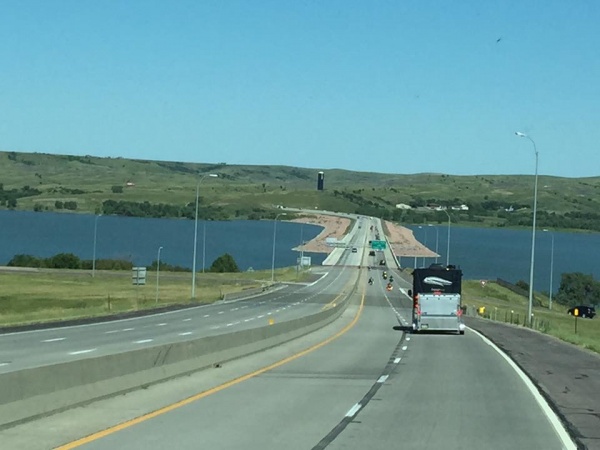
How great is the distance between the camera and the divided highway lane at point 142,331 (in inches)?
1064

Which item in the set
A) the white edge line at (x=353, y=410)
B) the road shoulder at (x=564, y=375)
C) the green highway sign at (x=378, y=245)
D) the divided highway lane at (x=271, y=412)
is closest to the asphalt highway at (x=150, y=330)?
the divided highway lane at (x=271, y=412)

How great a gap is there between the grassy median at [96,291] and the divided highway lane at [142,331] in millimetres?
3308

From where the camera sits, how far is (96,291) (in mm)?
85750

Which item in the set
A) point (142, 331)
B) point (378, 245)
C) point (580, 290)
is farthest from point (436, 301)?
point (378, 245)

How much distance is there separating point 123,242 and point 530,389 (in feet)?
582

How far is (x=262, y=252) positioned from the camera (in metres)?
188

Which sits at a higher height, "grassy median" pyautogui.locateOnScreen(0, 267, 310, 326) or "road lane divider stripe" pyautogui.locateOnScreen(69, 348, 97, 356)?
"road lane divider stripe" pyautogui.locateOnScreen(69, 348, 97, 356)

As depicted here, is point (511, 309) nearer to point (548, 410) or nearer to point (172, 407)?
point (548, 410)

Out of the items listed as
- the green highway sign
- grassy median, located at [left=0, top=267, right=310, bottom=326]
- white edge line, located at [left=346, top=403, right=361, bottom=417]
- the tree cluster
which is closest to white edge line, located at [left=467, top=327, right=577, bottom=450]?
white edge line, located at [left=346, top=403, right=361, bottom=417]

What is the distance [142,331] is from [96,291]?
154ft

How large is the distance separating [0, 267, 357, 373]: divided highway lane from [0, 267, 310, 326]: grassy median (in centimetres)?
331

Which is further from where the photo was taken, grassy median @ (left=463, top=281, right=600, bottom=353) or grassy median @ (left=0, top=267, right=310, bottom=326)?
grassy median @ (left=463, top=281, right=600, bottom=353)

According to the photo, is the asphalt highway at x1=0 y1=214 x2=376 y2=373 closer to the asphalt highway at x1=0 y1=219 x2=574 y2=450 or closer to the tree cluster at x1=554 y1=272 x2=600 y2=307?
the asphalt highway at x1=0 y1=219 x2=574 y2=450

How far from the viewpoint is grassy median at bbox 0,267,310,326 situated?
57.0 m
